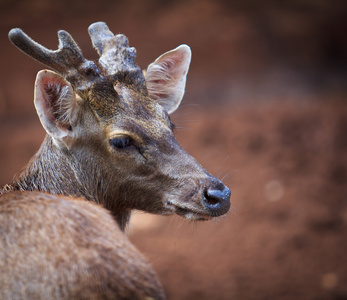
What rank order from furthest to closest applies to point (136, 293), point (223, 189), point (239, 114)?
point (239, 114) → point (223, 189) → point (136, 293)

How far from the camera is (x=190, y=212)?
13.6ft

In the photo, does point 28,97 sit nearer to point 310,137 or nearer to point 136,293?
point 310,137

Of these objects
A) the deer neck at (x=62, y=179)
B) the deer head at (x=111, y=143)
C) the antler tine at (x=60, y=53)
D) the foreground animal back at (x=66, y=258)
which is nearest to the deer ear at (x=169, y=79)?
the deer head at (x=111, y=143)

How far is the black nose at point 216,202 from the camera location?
13.3ft

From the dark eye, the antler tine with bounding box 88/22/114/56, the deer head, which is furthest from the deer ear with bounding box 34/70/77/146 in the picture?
the antler tine with bounding box 88/22/114/56

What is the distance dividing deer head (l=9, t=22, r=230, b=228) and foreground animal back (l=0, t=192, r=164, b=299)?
1.18m

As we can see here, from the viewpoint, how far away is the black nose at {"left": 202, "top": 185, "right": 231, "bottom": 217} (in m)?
4.07

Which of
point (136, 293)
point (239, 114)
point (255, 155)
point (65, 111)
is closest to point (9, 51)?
point (239, 114)

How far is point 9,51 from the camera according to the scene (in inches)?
544

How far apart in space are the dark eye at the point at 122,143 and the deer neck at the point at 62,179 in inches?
12.0

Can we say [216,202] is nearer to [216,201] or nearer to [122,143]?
[216,201]

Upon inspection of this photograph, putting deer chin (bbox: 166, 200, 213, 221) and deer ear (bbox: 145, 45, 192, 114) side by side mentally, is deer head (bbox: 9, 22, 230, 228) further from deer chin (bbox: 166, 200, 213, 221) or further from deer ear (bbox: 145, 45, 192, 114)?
deer ear (bbox: 145, 45, 192, 114)

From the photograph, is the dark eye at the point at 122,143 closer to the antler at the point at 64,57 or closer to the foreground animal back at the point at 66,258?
the antler at the point at 64,57

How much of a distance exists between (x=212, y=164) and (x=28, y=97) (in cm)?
570
